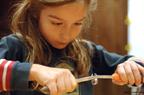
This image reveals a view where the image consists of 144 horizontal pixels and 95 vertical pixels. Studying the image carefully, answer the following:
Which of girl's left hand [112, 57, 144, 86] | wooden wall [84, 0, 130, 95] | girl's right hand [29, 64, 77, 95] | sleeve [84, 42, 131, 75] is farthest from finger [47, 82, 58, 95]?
wooden wall [84, 0, 130, 95]

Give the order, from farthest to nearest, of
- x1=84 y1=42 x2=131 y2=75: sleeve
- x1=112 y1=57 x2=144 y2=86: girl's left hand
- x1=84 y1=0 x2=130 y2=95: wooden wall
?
1. x1=84 y1=0 x2=130 y2=95: wooden wall
2. x1=84 y1=42 x2=131 y2=75: sleeve
3. x1=112 y1=57 x2=144 y2=86: girl's left hand

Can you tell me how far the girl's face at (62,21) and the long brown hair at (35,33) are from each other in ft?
0.03

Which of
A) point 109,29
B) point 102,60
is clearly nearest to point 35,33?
point 102,60

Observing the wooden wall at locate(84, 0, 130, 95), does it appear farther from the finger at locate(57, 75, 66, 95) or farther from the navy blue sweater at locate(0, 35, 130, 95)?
the finger at locate(57, 75, 66, 95)

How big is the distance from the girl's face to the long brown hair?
0.03 ft

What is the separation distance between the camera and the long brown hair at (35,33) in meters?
0.59

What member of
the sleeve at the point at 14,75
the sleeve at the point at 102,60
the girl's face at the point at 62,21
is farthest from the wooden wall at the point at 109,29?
the sleeve at the point at 14,75

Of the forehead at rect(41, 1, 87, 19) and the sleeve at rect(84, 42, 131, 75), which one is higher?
the forehead at rect(41, 1, 87, 19)

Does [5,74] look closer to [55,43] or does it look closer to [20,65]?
[20,65]

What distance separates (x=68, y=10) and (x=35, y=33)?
0.08 metres

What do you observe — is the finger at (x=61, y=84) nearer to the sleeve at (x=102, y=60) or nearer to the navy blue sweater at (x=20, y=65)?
Result: the navy blue sweater at (x=20, y=65)

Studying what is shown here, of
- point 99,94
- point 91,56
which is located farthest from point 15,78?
point 99,94

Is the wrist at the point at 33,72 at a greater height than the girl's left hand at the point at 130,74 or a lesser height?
greater

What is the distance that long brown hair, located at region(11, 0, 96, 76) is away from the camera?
59 centimetres
